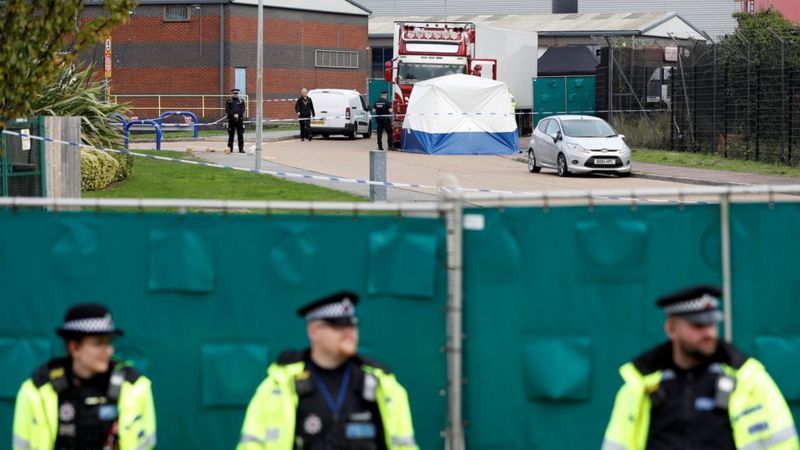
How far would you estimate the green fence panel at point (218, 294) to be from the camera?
7.16 metres

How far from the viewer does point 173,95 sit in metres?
64.9

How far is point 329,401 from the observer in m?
5.59

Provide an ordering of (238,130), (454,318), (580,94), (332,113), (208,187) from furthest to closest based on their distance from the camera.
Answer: (580,94) < (332,113) < (238,130) < (208,187) < (454,318)

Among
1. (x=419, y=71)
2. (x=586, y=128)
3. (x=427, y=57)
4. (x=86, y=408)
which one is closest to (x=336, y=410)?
(x=86, y=408)

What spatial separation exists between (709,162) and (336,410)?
31436 mm

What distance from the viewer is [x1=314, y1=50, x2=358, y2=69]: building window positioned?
71062mm

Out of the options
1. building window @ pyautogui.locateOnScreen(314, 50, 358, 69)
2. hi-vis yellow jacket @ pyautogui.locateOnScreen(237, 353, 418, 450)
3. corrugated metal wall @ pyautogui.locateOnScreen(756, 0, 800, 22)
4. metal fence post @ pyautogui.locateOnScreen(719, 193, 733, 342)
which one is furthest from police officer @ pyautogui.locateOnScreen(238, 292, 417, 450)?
corrugated metal wall @ pyautogui.locateOnScreen(756, 0, 800, 22)

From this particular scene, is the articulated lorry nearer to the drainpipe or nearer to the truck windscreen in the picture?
the truck windscreen

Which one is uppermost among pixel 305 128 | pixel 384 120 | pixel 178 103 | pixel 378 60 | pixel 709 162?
pixel 378 60

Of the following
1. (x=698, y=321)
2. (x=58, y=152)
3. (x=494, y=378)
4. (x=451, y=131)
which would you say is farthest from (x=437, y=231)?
(x=451, y=131)

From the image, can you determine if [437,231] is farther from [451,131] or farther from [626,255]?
[451,131]

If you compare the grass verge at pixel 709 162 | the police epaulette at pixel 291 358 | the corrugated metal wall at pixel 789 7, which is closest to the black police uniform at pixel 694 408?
the police epaulette at pixel 291 358

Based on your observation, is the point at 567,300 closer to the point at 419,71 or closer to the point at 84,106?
the point at 84,106

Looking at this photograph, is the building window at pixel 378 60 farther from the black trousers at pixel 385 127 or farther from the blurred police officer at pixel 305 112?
the black trousers at pixel 385 127
